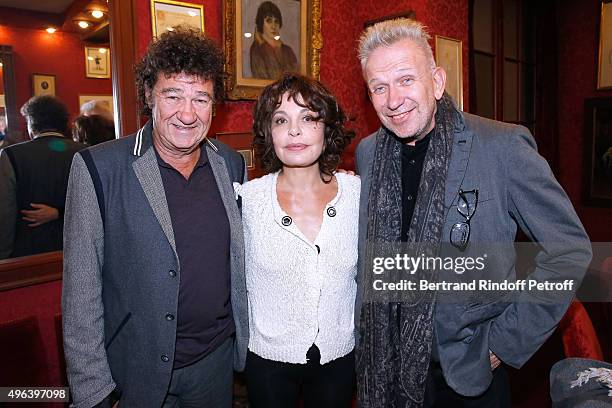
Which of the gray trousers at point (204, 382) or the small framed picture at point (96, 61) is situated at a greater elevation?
the small framed picture at point (96, 61)

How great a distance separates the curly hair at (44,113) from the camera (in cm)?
Result: 254

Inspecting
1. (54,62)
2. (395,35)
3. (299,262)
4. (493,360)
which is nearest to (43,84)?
(54,62)

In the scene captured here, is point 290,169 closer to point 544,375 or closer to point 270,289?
point 270,289

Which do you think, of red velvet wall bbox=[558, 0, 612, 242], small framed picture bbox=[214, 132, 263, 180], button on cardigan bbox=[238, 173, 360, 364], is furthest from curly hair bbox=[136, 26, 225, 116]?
red velvet wall bbox=[558, 0, 612, 242]

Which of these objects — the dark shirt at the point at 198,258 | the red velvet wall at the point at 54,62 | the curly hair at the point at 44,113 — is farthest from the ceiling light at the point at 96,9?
the dark shirt at the point at 198,258

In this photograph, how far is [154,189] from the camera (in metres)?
1.53

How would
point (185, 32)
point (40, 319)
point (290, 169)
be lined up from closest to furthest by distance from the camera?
point (185, 32) < point (290, 169) < point (40, 319)

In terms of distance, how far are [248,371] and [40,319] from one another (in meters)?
1.50

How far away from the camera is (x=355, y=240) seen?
1.76 metres

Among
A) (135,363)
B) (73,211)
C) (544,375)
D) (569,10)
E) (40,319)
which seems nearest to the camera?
(73,211)

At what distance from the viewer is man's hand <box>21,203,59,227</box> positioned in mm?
2596

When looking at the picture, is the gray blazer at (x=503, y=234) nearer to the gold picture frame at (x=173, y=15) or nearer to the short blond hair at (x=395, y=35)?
the short blond hair at (x=395, y=35)

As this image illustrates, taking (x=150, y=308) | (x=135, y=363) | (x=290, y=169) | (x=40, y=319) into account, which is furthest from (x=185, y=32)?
(x=40, y=319)

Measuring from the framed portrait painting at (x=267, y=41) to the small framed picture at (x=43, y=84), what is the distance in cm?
107
